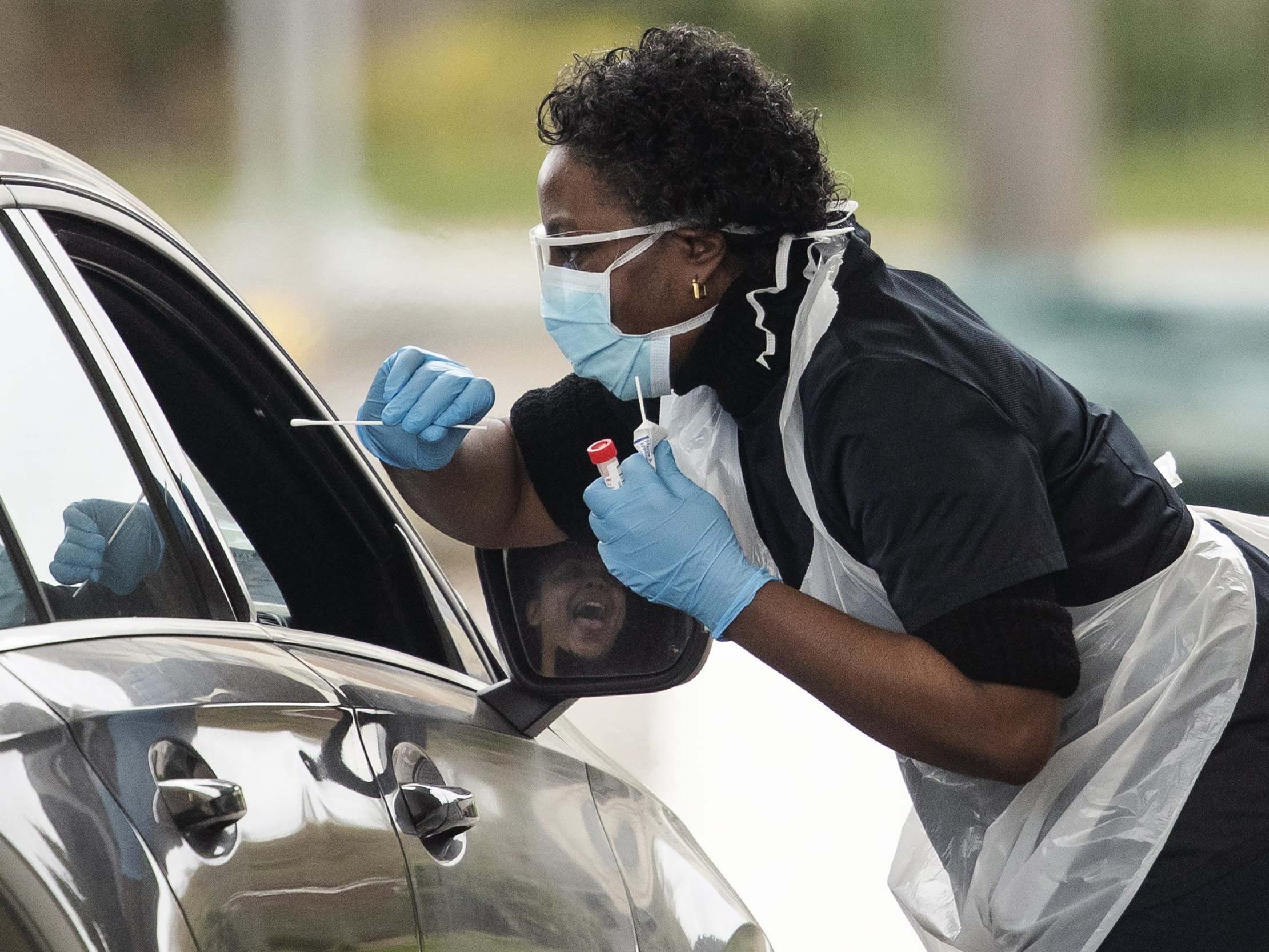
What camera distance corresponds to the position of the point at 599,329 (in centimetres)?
165

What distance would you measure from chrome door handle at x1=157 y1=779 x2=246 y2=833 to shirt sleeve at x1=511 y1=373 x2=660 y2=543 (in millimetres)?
938

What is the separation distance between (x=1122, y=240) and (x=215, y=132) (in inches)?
278

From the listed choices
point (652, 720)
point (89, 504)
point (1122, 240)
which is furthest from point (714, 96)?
point (1122, 240)

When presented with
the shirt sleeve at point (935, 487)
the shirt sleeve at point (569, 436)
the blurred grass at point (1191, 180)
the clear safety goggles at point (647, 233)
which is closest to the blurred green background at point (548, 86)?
the blurred grass at point (1191, 180)

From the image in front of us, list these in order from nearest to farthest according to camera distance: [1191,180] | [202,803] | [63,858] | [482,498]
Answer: [63,858] → [202,803] → [482,498] → [1191,180]

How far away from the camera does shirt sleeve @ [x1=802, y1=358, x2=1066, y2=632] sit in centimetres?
132

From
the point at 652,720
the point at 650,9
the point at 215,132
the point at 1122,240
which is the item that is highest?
the point at 650,9

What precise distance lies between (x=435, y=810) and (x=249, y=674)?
0.63 ft

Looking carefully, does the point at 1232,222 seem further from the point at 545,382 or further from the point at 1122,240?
the point at 545,382

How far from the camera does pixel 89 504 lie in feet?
3.79

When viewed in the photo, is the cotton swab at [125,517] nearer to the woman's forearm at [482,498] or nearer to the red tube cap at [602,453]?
the red tube cap at [602,453]

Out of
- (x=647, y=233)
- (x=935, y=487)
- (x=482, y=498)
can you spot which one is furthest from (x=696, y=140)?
(x=482, y=498)

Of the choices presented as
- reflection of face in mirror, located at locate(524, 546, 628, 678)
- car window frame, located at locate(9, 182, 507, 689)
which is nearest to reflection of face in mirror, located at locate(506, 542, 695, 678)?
reflection of face in mirror, located at locate(524, 546, 628, 678)

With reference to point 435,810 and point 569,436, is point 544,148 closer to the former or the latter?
point 569,436
